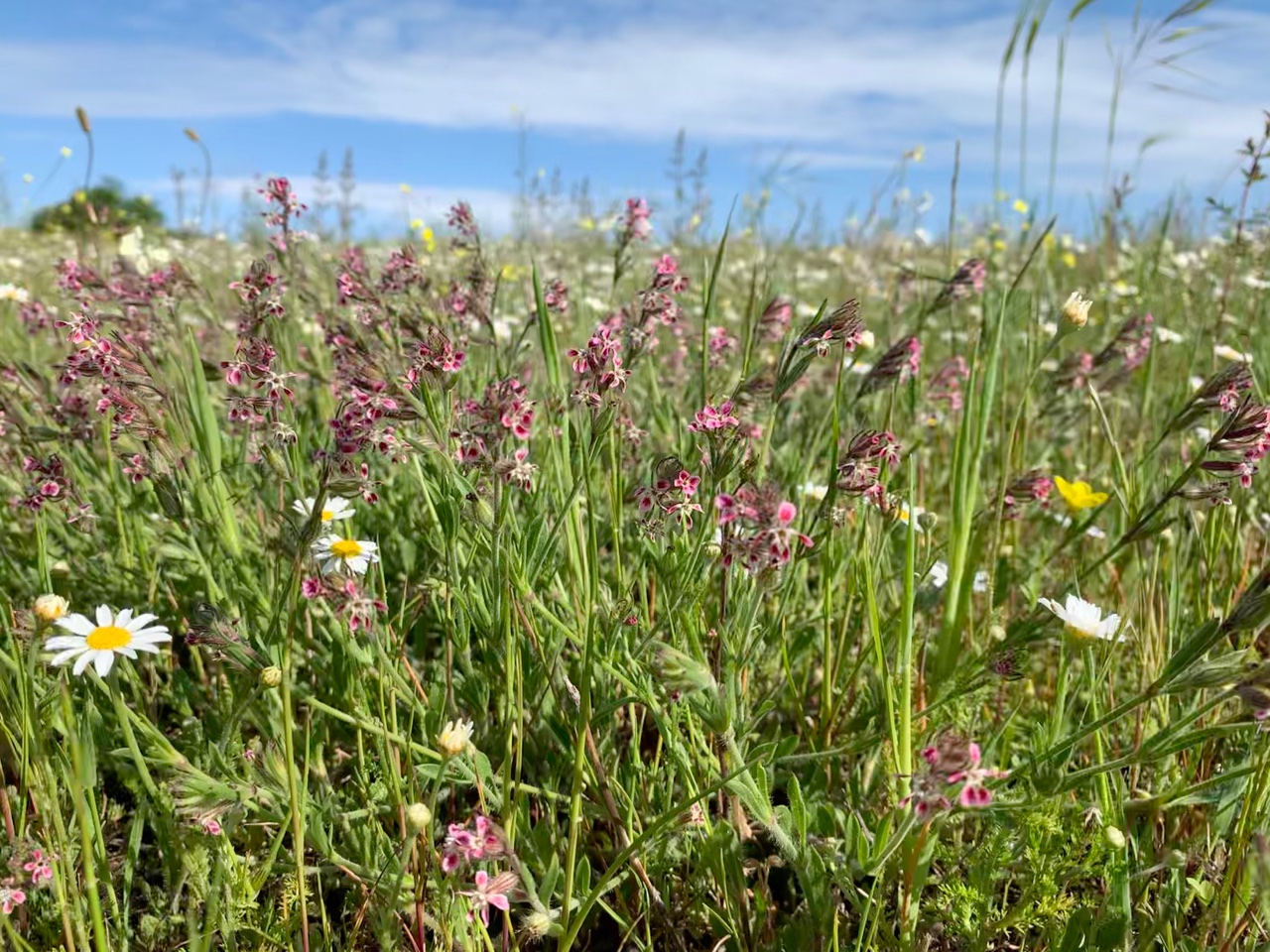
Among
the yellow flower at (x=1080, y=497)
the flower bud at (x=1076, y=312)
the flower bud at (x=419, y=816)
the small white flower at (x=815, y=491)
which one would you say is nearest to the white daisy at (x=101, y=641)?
the flower bud at (x=419, y=816)

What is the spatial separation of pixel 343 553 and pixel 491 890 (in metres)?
0.81

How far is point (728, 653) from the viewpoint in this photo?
1.46 m

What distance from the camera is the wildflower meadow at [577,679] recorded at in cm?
133

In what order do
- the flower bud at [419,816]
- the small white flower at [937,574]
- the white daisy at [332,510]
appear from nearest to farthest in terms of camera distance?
1. the flower bud at [419,816]
2. the white daisy at [332,510]
3. the small white flower at [937,574]

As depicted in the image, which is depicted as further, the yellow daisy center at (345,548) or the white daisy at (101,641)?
the yellow daisy center at (345,548)

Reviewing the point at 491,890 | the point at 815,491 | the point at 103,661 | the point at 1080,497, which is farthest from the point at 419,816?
the point at 1080,497

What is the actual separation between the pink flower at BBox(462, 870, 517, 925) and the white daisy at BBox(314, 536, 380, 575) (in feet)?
2.35

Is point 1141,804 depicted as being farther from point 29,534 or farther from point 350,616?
point 29,534

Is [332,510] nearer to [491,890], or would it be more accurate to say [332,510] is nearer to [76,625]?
[76,625]

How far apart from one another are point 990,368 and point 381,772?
142 cm

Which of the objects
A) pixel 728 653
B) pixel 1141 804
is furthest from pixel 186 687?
pixel 1141 804

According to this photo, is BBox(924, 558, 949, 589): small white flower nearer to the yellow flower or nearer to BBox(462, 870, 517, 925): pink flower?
the yellow flower

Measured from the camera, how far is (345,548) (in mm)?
1787

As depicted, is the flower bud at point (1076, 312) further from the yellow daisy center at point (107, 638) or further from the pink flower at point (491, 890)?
the yellow daisy center at point (107, 638)
